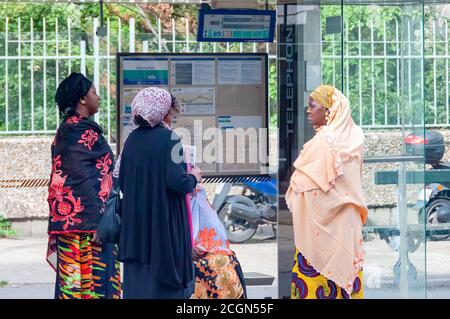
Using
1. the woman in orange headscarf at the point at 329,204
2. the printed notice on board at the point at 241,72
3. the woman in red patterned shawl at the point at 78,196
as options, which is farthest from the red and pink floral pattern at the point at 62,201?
the printed notice on board at the point at 241,72

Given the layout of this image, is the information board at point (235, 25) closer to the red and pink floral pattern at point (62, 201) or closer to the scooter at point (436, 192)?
the red and pink floral pattern at point (62, 201)

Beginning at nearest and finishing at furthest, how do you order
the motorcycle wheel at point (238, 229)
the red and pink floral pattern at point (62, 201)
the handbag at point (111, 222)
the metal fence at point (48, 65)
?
1. the handbag at point (111, 222)
2. the red and pink floral pattern at point (62, 201)
3. the metal fence at point (48, 65)
4. the motorcycle wheel at point (238, 229)

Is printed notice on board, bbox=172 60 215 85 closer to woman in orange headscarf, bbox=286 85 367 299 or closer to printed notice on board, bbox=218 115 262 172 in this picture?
printed notice on board, bbox=218 115 262 172

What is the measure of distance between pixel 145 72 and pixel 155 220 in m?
2.56

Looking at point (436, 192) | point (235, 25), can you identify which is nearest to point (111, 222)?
point (235, 25)

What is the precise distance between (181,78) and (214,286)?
1945 millimetres

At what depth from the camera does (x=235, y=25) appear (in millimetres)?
8273

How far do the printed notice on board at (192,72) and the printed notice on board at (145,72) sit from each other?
64mm

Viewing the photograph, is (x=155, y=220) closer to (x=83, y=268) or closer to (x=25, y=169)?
(x=83, y=268)

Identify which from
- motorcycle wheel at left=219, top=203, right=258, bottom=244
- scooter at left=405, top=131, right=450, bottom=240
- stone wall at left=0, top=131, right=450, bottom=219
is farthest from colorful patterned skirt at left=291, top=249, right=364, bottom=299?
motorcycle wheel at left=219, top=203, right=258, bottom=244

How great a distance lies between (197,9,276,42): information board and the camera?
27.0 feet

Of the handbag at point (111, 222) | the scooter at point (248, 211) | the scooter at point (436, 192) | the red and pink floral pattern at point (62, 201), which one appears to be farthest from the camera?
the scooter at point (248, 211)

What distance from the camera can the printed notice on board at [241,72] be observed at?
27.0ft
